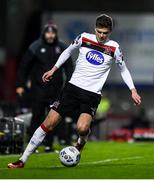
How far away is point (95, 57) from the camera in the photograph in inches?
518

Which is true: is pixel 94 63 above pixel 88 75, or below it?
above

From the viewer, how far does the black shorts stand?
13.1m

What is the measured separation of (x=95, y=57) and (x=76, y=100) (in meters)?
0.67

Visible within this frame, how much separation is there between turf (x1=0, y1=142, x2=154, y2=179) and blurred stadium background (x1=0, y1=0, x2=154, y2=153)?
13.0 m

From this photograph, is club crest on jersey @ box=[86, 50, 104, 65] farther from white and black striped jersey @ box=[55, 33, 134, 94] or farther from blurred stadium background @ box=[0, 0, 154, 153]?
blurred stadium background @ box=[0, 0, 154, 153]

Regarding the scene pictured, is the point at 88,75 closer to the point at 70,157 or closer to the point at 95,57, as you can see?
the point at 95,57

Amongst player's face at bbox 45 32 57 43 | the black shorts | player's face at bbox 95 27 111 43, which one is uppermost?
player's face at bbox 95 27 111 43

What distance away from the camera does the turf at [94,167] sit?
11.8 m

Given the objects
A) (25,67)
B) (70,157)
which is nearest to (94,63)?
(70,157)

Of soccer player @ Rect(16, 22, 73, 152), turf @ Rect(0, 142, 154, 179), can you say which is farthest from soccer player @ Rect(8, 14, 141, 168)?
soccer player @ Rect(16, 22, 73, 152)

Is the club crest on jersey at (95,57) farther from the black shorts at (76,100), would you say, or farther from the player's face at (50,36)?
the player's face at (50,36)

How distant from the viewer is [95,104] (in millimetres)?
13211

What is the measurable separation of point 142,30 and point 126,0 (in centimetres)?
186

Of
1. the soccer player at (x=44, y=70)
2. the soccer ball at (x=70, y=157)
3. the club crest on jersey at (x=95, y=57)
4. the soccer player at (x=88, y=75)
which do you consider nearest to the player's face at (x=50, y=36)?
the soccer player at (x=44, y=70)
